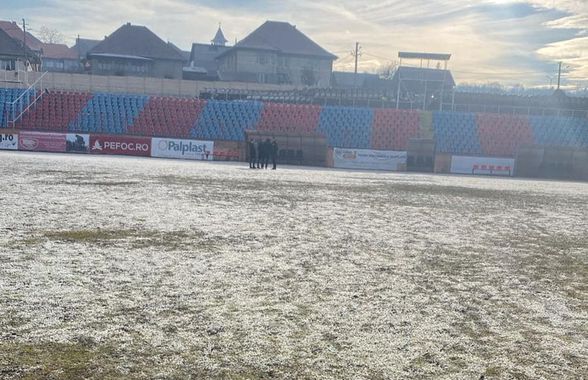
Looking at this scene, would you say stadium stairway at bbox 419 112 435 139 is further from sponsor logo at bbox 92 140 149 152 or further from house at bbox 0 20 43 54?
house at bbox 0 20 43 54

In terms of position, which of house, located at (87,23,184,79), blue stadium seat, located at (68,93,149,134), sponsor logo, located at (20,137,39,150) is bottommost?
sponsor logo, located at (20,137,39,150)

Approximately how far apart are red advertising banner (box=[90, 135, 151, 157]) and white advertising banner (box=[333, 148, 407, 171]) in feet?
44.2

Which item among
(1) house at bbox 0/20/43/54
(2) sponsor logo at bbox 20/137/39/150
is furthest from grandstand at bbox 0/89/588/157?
(1) house at bbox 0/20/43/54

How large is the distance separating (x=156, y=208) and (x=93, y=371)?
8.48 metres

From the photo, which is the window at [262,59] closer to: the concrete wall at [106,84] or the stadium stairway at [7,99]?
the concrete wall at [106,84]

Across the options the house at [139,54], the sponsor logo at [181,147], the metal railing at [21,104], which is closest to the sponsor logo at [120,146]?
the sponsor logo at [181,147]

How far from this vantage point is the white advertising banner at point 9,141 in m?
33.8

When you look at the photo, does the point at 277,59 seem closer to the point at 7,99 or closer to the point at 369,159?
the point at 369,159

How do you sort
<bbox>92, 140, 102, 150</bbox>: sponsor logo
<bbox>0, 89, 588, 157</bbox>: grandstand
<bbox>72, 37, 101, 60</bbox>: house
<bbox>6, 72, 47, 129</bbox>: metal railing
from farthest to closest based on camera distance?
1. <bbox>72, 37, 101, 60</bbox>: house
2. <bbox>0, 89, 588, 157</bbox>: grandstand
3. <bbox>6, 72, 47, 129</bbox>: metal railing
4. <bbox>92, 140, 102, 150</bbox>: sponsor logo

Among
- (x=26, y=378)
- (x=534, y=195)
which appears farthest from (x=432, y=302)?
(x=534, y=195)

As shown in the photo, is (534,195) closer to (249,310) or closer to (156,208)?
(156,208)

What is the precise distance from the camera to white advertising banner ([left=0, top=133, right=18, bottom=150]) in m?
33.8

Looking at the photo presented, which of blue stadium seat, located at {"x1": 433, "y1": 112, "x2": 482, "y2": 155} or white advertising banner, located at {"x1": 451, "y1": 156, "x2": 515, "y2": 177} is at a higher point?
blue stadium seat, located at {"x1": 433, "y1": 112, "x2": 482, "y2": 155}

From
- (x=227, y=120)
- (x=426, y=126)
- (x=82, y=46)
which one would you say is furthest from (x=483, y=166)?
(x=82, y=46)
